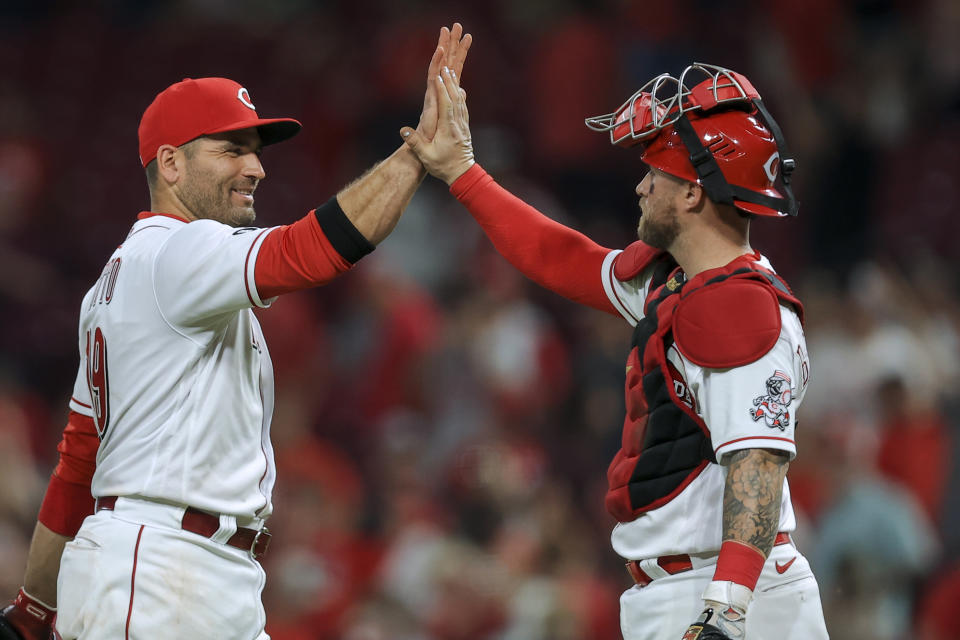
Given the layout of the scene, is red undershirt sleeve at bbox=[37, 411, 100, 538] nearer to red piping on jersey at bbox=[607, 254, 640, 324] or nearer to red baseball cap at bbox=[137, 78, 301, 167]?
red baseball cap at bbox=[137, 78, 301, 167]

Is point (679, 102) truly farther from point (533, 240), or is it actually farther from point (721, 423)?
point (721, 423)

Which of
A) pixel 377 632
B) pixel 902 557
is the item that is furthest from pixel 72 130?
pixel 902 557

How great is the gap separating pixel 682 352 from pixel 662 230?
0.42 meters

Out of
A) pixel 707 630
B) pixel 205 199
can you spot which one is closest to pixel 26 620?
pixel 205 199

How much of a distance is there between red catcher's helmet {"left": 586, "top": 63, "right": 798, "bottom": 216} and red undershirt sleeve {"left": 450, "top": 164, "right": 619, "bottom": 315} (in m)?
0.52

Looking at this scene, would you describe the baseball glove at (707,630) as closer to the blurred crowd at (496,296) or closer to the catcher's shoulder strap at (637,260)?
the catcher's shoulder strap at (637,260)

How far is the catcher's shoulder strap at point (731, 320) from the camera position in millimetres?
3076

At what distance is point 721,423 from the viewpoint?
3076 millimetres

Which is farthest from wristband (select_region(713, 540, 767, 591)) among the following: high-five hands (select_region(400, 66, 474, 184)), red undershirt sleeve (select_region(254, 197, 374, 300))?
high-five hands (select_region(400, 66, 474, 184))

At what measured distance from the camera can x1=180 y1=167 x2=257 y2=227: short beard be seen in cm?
362

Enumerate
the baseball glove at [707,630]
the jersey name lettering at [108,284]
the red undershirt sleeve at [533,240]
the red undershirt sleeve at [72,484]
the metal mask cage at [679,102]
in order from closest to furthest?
1. the baseball glove at [707,630]
2. the metal mask cage at [679,102]
3. the jersey name lettering at [108,284]
4. the red undershirt sleeve at [72,484]
5. the red undershirt sleeve at [533,240]

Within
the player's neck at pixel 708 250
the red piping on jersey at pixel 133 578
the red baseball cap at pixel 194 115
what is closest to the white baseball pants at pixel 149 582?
the red piping on jersey at pixel 133 578

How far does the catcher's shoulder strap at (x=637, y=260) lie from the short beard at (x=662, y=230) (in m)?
0.12

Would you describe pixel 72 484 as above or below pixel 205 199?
below
